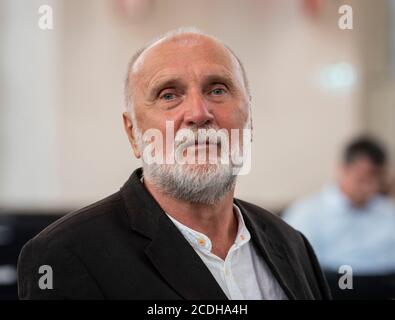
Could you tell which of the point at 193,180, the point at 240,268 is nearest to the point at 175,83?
the point at 193,180

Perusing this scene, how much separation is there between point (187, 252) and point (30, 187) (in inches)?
95.0

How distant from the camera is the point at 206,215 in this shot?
3.19 ft

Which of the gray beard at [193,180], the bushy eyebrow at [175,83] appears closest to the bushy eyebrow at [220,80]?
the bushy eyebrow at [175,83]

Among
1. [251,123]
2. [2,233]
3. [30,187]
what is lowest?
[2,233]

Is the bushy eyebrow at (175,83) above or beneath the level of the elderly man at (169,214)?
above

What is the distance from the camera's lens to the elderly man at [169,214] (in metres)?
0.90

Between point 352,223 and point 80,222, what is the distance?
1678 mm

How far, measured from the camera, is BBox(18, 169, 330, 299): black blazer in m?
0.90

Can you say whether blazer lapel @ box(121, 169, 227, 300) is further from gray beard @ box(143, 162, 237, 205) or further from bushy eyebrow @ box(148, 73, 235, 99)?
bushy eyebrow @ box(148, 73, 235, 99)

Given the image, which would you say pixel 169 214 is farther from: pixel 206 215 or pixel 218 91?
pixel 218 91

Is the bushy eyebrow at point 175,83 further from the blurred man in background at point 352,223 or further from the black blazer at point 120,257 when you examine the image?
the blurred man in background at point 352,223

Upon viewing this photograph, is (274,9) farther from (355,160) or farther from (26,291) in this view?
(355,160)

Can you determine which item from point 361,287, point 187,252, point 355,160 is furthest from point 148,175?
point 355,160
